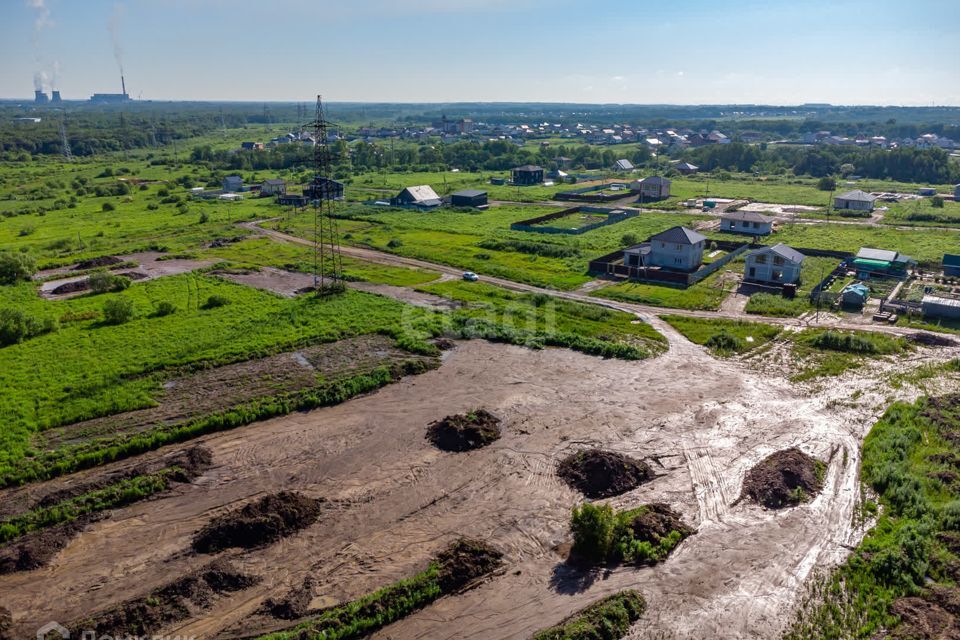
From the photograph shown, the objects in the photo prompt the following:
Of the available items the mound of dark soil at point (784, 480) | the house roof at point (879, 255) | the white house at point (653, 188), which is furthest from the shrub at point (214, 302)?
the white house at point (653, 188)

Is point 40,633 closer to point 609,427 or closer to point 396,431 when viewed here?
point 396,431

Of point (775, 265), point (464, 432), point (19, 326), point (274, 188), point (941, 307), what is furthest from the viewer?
point (274, 188)

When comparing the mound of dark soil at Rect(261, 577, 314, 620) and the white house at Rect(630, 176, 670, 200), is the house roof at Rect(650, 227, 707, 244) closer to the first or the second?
the mound of dark soil at Rect(261, 577, 314, 620)

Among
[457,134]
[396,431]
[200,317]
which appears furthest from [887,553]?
[457,134]

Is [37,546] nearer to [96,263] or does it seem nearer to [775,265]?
[96,263]

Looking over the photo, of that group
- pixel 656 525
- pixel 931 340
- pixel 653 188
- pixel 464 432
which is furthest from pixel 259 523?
pixel 653 188

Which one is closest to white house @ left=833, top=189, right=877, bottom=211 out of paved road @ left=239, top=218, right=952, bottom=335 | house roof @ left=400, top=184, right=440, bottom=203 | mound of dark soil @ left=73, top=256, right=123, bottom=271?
paved road @ left=239, top=218, right=952, bottom=335

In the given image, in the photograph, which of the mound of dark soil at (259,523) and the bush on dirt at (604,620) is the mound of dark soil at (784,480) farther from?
the mound of dark soil at (259,523)
